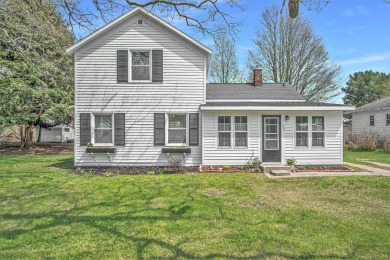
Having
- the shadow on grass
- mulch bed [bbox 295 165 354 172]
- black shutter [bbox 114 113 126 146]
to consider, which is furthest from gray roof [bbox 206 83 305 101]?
the shadow on grass

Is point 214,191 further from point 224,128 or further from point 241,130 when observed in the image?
point 241,130

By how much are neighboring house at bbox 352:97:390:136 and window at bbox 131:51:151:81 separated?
18.6 metres

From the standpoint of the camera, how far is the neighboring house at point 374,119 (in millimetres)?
19391

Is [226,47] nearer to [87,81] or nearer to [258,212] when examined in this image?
[87,81]

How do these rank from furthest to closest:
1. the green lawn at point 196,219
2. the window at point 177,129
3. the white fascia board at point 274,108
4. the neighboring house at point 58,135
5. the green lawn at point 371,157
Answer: the neighboring house at point 58,135 < the green lawn at point 371,157 < the window at point 177,129 < the white fascia board at point 274,108 < the green lawn at point 196,219

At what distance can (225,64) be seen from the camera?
2538cm

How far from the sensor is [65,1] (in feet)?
20.4

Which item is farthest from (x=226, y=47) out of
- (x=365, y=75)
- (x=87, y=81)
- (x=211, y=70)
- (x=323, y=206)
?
(x=365, y=75)

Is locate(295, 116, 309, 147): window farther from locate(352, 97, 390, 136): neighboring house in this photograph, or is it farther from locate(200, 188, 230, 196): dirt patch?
locate(352, 97, 390, 136): neighboring house

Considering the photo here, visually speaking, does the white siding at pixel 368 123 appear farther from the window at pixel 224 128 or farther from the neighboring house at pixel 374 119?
the window at pixel 224 128

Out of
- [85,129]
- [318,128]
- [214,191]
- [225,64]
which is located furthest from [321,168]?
[225,64]

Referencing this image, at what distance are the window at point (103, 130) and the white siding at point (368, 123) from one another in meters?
20.2

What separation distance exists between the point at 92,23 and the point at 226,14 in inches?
150

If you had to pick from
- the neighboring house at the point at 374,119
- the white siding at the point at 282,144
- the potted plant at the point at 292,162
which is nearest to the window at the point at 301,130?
the white siding at the point at 282,144
